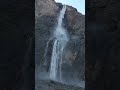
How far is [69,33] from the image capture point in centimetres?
3231

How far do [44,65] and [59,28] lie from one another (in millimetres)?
6748

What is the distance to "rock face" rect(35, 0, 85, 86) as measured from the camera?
28078 mm

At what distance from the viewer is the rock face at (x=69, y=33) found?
28078 mm
